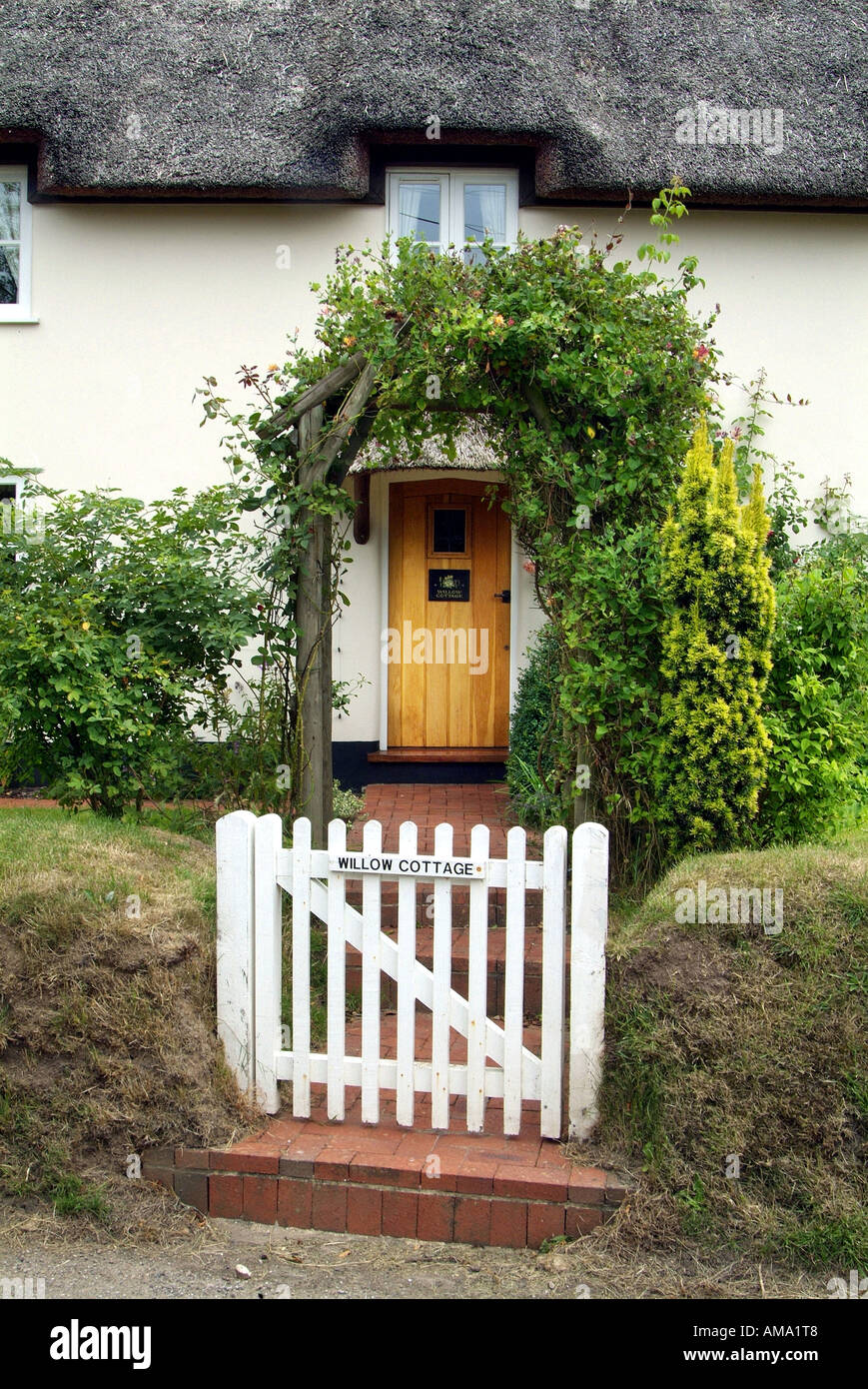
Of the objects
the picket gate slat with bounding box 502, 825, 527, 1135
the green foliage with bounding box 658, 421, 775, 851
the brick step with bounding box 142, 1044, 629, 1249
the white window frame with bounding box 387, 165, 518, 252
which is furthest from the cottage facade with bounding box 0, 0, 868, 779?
the brick step with bounding box 142, 1044, 629, 1249

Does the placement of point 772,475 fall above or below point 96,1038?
above

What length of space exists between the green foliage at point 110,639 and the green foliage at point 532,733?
224cm

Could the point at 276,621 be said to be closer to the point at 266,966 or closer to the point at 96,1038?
the point at 266,966

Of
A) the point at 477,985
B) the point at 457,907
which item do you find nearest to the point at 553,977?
the point at 477,985

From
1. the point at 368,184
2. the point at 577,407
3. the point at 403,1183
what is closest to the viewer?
the point at 403,1183

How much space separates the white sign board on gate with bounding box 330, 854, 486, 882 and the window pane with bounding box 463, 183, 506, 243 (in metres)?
6.61

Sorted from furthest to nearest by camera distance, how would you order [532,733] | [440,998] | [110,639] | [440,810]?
[532,733], [440,810], [110,639], [440,998]

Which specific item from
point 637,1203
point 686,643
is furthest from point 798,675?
point 637,1203

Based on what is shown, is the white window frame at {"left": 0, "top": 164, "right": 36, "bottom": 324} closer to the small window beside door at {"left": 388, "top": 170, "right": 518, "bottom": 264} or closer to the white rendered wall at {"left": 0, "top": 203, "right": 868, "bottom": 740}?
the white rendered wall at {"left": 0, "top": 203, "right": 868, "bottom": 740}

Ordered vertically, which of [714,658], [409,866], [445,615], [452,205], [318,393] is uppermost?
[452,205]

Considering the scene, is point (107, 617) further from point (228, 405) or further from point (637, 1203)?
A: point (228, 405)

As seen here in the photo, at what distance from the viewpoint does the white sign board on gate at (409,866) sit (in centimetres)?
366

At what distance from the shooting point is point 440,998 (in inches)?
146

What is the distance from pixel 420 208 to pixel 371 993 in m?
7.11
